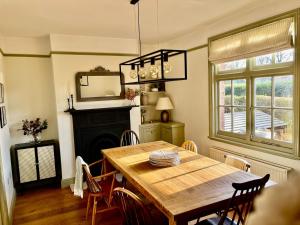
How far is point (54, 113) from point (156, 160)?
2629 mm

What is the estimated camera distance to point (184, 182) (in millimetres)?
2113

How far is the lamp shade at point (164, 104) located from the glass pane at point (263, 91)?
1.99 metres

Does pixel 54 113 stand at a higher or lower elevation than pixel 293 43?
lower

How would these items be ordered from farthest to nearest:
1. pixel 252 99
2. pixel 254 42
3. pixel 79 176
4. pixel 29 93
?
pixel 29 93
pixel 252 99
pixel 254 42
pixel 79 176

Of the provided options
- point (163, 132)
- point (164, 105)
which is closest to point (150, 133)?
point (163, 132)

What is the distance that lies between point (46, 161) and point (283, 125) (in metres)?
3.64

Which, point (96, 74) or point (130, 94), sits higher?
point (96, 74)

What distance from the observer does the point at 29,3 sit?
266 centimetres

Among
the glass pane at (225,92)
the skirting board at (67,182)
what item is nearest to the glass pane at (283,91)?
the glass pane at (225,92)

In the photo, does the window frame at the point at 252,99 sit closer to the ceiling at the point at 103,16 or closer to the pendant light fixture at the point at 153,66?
the ceiling at the point at 103,16

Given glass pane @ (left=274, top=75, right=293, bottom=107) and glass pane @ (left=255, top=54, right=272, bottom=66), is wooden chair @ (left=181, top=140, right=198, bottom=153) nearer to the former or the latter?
glass pane @ (left=274, top=75, right=293, bottom=107)

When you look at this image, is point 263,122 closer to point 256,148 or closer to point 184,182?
point 256,148

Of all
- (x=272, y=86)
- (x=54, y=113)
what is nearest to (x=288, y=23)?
(x=272, y=86)

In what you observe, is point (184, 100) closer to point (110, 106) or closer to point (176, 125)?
point (176, 125)
